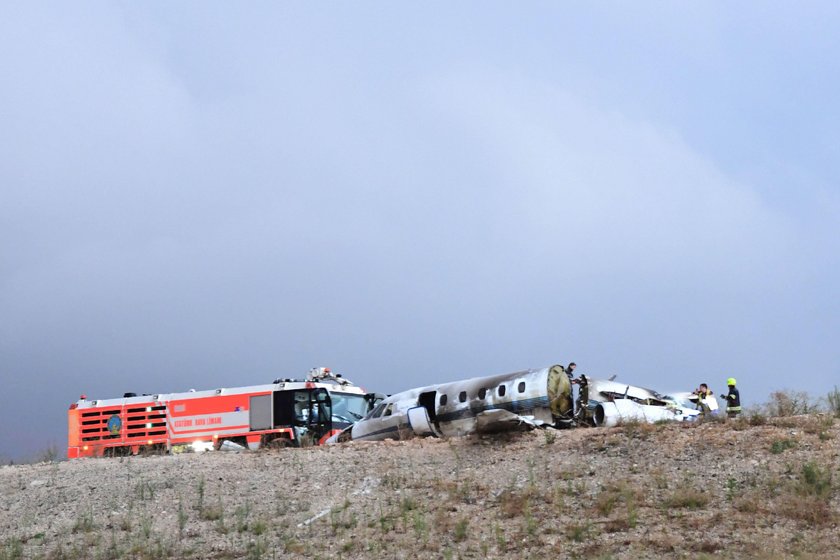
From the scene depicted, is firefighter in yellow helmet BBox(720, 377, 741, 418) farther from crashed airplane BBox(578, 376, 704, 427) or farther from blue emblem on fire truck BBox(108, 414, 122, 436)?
blue emblem on fire truck BBox(108, 414, 122, 436)

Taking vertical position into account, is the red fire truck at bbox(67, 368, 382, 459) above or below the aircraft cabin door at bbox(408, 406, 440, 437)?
above

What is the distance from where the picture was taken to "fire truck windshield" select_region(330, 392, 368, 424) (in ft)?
121

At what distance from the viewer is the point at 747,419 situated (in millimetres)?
25766

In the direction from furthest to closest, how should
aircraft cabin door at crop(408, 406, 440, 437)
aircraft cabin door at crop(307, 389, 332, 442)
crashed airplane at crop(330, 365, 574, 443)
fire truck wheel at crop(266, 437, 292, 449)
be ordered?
aircraft cabin door at crop(307, 389, 332, 442) < fire truck wheel at crop(266, 437, 292, 449) < aircraft cabin door at crop(408, 406, 440, 437) < crashed airplane at crop(330, 365, 574, 443)

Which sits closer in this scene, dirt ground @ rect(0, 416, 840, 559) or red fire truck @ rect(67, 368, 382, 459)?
dirt ground @ rect(0, 416, 840, 559)

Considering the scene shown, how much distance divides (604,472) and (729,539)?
4.94 meters

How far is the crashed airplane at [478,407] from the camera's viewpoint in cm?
2764

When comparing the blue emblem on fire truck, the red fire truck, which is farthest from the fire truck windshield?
the blue emblem on fire truck

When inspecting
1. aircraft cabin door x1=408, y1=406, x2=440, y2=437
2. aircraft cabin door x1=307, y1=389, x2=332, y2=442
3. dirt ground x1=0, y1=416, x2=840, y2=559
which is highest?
aircraft cabin door x1=307, y1=389, x2=332, y2=442

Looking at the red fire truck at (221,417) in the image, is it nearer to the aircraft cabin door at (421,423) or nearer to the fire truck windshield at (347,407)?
the fire truck windshield at (347,407)

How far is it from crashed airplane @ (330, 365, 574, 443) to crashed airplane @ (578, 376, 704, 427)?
2.22ft

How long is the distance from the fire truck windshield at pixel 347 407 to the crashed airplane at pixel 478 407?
218 inches

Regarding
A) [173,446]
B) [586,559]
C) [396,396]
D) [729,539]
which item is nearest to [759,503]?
[729,539]

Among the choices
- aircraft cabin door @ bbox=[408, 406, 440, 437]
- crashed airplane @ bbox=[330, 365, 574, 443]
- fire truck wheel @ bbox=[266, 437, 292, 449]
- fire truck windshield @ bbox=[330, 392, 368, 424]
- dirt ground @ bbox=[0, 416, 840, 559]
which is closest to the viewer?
dirt ground @ bbox=[0, 416, 840, 559]
